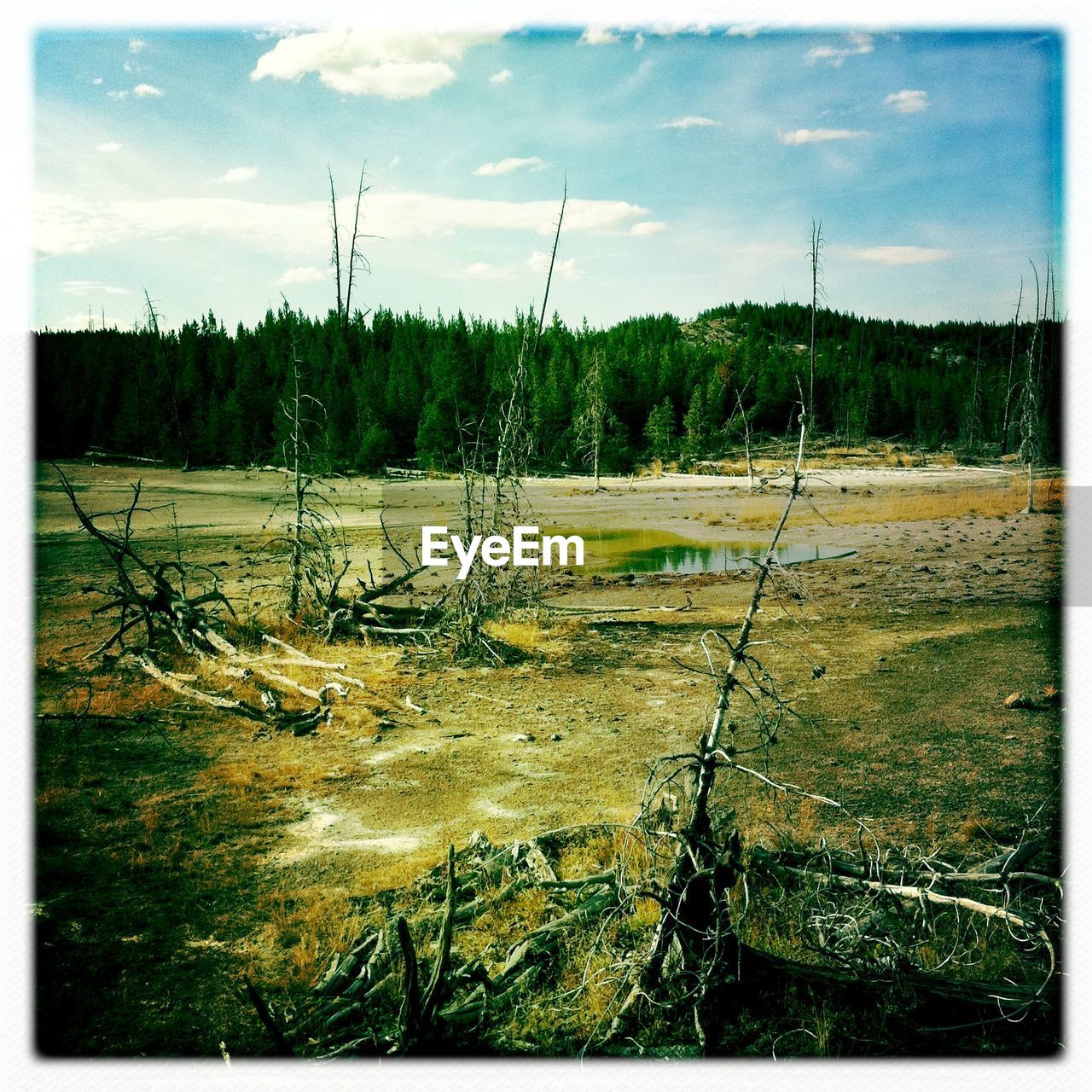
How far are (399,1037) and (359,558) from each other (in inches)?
605

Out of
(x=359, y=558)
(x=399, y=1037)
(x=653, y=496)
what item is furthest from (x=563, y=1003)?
(x=653, y=496)

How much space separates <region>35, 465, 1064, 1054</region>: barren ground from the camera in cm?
495

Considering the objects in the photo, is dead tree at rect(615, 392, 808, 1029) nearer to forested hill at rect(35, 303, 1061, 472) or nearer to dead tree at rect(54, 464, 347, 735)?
dead tree at rect(54, 464, 347, 735)

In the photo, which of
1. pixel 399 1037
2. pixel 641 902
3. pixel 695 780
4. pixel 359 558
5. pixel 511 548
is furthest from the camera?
pixel 359 558

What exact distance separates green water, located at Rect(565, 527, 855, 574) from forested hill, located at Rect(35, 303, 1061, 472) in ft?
12.2

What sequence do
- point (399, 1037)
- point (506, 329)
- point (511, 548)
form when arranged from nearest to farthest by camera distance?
point (399, 1037), point (511, 548), point (506, 329)

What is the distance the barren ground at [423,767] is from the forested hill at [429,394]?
10533 mm

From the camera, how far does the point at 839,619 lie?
44.0ft

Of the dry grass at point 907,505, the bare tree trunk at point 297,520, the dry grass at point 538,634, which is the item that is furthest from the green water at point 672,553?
the bare tree trunk at point 297,520

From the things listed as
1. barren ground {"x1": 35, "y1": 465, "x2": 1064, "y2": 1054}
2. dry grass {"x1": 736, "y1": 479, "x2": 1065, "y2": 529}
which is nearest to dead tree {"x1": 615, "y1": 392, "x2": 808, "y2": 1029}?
barren ground {"x1": 35, "y1": 465, "x2": 1064, "y2": 1054}

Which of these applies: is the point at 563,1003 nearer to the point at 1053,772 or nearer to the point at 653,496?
the point at 1053,772

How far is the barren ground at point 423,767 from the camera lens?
495 cm

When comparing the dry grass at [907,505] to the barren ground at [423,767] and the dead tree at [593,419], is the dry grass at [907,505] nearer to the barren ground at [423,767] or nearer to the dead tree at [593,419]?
the dead tree at [593,419]

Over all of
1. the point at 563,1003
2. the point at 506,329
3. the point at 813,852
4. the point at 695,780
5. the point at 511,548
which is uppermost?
the point at 506,329
